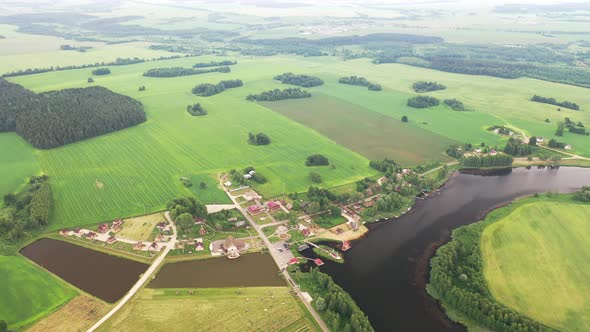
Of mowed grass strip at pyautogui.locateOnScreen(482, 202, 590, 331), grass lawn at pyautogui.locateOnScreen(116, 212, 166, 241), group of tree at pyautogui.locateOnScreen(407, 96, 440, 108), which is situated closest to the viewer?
mowed grass strip at pyautogui.locateOnScreen(482, 202, 590, 331)

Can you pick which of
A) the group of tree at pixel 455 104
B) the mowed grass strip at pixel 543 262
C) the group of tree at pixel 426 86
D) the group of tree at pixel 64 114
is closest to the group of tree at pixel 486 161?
the mowed grass strip at pixel 543 262

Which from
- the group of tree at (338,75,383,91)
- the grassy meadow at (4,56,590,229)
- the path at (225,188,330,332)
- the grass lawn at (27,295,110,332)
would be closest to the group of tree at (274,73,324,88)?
the grassy meadow at (4,56,590,229)

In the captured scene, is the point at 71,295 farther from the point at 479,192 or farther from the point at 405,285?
the point at 479,192

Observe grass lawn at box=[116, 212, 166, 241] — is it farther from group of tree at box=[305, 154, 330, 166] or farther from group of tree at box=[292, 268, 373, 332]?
group of tree at box=[305, 154, 330, 166]

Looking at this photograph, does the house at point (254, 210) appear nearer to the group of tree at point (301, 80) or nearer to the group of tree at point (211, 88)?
the group of tree at point (211, 88)

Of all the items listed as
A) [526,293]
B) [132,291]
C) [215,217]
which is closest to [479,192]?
[526,293]

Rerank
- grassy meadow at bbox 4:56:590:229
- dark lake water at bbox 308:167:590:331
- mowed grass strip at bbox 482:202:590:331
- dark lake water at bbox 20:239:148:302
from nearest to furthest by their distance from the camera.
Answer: mowed grass strip at bbox 482:202:590:331
dark lake water at bbox 308:167:590:331
dark lake water at bbox 20:239:148:302
grassy meadow at bbox 4:56:590:229
